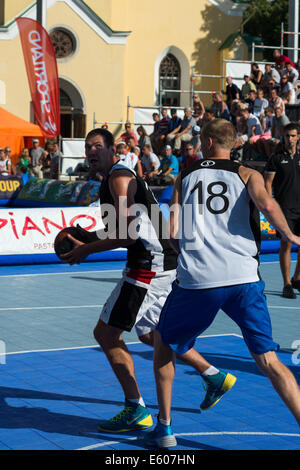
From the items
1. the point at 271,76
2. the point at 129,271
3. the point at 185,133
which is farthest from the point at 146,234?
the point at 271,76

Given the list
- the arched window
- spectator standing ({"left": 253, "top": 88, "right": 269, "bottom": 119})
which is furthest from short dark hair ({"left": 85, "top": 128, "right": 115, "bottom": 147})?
the arched window

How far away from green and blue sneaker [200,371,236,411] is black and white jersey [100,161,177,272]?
88cm

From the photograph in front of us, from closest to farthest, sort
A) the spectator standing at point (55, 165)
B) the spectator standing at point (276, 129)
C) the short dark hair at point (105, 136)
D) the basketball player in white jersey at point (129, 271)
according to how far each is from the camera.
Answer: the basketball player in white jersey at point (129, 271), the short dark hair at point (105, 136), the spectator standing at point (276, 129), the spectator standing at point (55, 165)

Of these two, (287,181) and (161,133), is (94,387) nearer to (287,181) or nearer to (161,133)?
(287,181)

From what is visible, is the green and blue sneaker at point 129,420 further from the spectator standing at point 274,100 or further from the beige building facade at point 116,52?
the beige building facade at point 116,52

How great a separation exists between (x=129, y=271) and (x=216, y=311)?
0.96 metres

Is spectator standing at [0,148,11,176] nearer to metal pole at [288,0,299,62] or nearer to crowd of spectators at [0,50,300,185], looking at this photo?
crowd of spectators at [0,50,300,185]

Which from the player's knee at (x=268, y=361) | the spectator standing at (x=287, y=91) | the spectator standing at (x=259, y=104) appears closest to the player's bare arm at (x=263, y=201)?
the player's knee at (x=268, y=361)

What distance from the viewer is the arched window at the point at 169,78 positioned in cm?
4069

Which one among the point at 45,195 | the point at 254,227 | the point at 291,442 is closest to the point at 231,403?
the point at 291,442

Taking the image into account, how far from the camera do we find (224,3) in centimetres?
4119

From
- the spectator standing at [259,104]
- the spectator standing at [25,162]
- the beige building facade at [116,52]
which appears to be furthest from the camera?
the beige building facade at [116,52]

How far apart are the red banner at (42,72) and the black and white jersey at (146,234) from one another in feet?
48.2

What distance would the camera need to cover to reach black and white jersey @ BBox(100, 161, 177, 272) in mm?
5832
